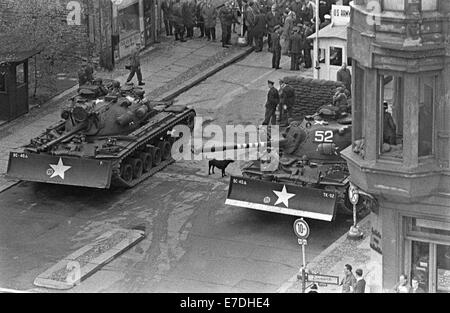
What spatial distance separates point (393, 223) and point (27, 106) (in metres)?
17.5

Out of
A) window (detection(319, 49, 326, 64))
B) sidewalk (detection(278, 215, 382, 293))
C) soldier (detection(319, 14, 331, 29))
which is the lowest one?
sidewalk (detection(278, 215, 382, 293))

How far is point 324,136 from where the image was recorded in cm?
3631

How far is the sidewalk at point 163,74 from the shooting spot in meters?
42.5

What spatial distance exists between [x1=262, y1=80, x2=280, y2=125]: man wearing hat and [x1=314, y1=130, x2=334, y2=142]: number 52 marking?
211 inches

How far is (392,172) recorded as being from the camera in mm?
28172

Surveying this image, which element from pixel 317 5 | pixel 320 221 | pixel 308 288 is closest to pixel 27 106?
pixel 317 5

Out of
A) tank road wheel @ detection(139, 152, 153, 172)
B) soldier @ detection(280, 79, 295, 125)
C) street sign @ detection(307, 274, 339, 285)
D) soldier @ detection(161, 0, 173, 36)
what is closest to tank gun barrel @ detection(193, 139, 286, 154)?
tank road wheel @ detection(139, 152, 153, 172)

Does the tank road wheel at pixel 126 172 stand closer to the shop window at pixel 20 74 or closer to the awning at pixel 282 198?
the awning at pixel 282 198

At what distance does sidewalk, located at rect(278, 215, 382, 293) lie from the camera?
3011 cm

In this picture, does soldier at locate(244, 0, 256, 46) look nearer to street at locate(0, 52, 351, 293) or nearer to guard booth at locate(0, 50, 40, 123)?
guard booth at locate(0, 50, 40, 123)

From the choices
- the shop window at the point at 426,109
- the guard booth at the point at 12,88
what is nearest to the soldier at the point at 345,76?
the guard booth at the point at 12,88

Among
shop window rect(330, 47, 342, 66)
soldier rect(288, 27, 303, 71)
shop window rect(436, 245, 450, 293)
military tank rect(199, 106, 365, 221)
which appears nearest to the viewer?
shop window rect(436, 245, 450, 293)

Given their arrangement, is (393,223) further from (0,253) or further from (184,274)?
(0,253)

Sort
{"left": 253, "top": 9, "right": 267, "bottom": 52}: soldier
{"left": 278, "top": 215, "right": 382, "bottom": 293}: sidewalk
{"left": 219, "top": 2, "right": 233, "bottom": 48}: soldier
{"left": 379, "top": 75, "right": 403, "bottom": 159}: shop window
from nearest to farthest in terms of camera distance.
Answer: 1. {"left": 379, "top": 75, "right": 403, "bottom": 159}: shop window
2. {"left": 278, "top": 215, "right": 382, "bottom": 293}: sidewalk
3. {"left": 253, "top": 9, "right": 267, "bottom": 52}: soldier
4. {"left": 219, "top": 2, "right": 233, "bottom": 48}: soldier
